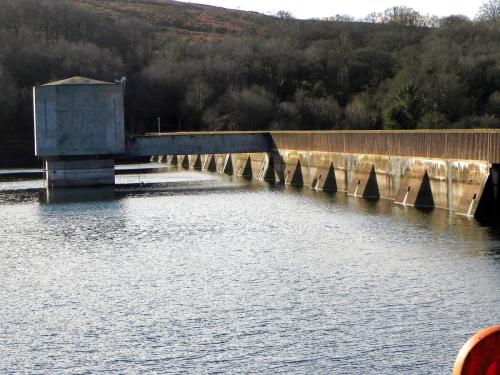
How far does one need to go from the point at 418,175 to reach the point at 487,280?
1806cm

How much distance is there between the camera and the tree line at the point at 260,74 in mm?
84250

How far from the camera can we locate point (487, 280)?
2166 cm

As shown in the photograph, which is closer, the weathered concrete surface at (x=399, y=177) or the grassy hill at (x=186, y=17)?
the weathered concrete surface at (x=399, y=177)

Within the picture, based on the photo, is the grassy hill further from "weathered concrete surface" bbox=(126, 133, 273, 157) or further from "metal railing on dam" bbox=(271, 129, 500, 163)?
"metal railing on dam" bbox=(271, 129, 500, 163)

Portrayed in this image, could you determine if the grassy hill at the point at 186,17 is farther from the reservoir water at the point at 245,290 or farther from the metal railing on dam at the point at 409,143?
the reservoir water at the point at 245,290

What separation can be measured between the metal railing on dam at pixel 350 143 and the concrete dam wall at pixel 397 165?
0.12ft

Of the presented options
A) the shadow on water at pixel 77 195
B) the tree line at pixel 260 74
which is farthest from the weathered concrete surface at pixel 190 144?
the tree line at pixel 260 74

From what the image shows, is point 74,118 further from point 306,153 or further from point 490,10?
point 490,10

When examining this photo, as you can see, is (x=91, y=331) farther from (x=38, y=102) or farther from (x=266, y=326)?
(x=38, y=102)

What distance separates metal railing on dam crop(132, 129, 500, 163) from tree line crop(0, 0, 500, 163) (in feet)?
47.7

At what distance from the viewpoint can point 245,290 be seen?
21453mm

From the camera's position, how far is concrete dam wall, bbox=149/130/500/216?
1350 inches

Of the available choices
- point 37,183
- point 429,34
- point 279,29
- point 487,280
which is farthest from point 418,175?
point 279,29

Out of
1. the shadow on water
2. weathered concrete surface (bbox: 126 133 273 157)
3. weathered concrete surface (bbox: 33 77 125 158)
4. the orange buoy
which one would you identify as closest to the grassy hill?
weathered concrete surface (bbox: 126 133 273 157)
